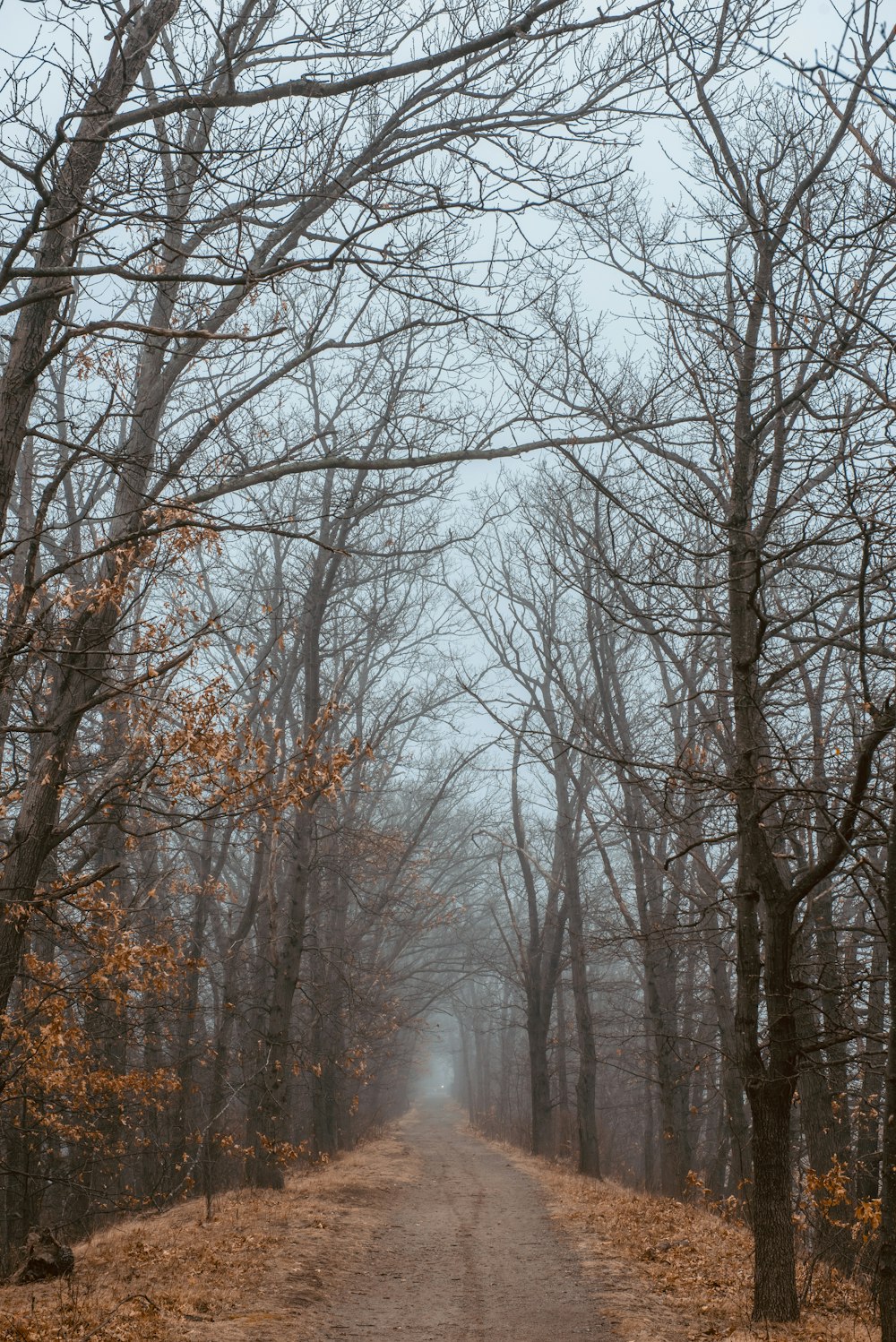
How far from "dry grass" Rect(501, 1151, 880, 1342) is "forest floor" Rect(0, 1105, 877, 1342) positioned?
1.1 inches

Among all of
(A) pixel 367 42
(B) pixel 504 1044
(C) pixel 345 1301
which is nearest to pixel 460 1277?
(C) pixel 345 1301

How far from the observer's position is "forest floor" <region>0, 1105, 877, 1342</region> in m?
6.88

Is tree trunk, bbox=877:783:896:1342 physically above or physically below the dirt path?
above

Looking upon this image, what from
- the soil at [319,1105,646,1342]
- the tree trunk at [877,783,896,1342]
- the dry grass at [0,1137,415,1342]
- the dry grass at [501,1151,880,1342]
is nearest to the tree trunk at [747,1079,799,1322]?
the dry grass at [501,1151,880,1342]

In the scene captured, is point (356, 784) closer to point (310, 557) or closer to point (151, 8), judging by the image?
point (310, 557)

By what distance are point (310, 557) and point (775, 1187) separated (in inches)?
492

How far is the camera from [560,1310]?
7.76 meters

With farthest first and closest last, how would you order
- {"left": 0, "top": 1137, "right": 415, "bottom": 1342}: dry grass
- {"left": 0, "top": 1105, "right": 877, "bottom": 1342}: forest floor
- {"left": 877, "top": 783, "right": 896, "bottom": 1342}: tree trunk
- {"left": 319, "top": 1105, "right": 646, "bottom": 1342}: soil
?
{"left": 319, "top": 1105, "right": 646, "bottom": 1342}: soil < {"left": 0, "top": 1105, "right": 877, "bottom": 1342}: forest floor < {"left": 0, "top": 1137, "right": 415, "bottom": 1342}: dry grass < {"left": 877, "top": 783, "right": 896, "bottom": 1342}: tree trunk

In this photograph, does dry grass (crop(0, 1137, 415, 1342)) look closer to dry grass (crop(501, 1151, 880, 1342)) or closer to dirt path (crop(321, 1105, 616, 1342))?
dirt path (crop(321, 1105, 616, 1342))

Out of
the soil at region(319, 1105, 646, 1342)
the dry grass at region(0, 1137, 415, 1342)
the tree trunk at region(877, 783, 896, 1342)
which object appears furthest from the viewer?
the soil at region(319, 1105, 646, 1342)

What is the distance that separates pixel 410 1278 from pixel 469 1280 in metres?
0.51

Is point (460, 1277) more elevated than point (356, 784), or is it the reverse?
point (356, 784)

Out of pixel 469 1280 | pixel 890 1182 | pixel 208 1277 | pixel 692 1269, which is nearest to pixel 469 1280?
pixel 469 1280

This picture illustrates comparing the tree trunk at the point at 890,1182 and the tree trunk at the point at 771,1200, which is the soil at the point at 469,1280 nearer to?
the tree trunk at the point at 771,1200
